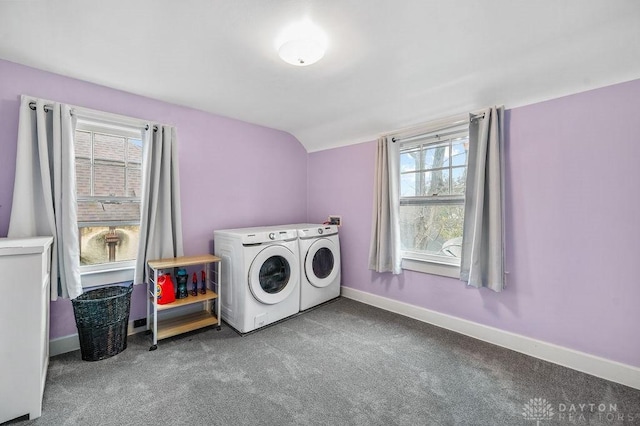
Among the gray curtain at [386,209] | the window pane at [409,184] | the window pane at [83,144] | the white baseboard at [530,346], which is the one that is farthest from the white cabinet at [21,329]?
the window pane at [409,184]

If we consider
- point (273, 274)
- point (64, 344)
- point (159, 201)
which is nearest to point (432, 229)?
point (273, 274)

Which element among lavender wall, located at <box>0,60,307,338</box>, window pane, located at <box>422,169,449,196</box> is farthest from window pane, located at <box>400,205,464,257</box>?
lavender wall, located at <box>0,60,307,338</box>

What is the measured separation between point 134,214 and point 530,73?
3.57 m

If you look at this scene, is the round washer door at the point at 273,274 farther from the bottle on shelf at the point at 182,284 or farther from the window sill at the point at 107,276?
the window sill at the point at 107,276

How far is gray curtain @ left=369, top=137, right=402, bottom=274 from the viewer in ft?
9.82

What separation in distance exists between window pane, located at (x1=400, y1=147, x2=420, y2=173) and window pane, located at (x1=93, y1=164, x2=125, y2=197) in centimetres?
289

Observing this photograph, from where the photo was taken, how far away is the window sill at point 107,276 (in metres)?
2.30

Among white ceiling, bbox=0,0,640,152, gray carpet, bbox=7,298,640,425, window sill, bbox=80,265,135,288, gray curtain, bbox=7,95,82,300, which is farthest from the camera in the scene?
window sill, bbox=80,265,135,288

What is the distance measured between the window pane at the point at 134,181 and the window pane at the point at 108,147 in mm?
128

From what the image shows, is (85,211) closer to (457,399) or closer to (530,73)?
(457,399)

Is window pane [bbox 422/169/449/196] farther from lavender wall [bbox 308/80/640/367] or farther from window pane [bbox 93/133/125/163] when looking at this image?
window pane [bbox 93/133/125/163]

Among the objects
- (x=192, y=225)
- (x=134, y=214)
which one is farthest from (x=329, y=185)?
(x=134, y=214)

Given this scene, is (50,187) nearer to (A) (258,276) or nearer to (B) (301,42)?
(A) (258,276)

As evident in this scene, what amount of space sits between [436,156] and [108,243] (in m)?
3.35
